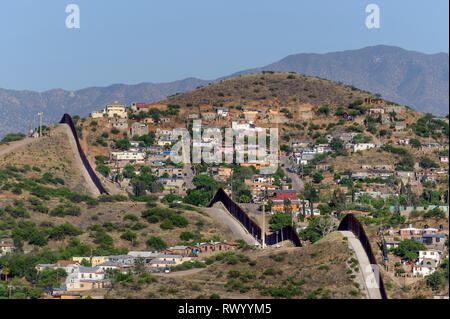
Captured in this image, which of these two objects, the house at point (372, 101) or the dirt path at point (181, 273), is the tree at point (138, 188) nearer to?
the dirt path at point (181, 273)

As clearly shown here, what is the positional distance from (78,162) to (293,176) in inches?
920

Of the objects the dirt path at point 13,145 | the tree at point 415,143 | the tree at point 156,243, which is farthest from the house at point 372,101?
the tree at point 156,243

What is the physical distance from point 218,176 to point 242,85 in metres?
46.2

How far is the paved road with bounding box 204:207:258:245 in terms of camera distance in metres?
78.5

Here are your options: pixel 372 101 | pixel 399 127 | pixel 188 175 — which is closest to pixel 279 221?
pixel 188 175

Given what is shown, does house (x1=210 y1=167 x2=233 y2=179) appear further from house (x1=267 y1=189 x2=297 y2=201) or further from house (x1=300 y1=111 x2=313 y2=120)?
house (x1=300 y1=111 x2=313 y2=120)

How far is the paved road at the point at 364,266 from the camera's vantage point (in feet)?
165

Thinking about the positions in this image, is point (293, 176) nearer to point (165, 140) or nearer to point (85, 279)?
point (165, 140)

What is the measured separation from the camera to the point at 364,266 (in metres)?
54.8

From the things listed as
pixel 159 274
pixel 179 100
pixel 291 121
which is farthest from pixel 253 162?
pixel 159 274

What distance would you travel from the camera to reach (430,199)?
3765 inches

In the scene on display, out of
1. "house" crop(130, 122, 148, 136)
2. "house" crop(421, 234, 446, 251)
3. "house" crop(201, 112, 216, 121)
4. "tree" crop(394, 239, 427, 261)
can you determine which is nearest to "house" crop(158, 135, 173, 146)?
"house" crop(130, 122, 148, 136)

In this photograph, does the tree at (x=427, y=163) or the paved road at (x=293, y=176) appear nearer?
the paved road at (x=293, y=176)

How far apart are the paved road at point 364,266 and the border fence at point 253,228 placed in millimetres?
4643
